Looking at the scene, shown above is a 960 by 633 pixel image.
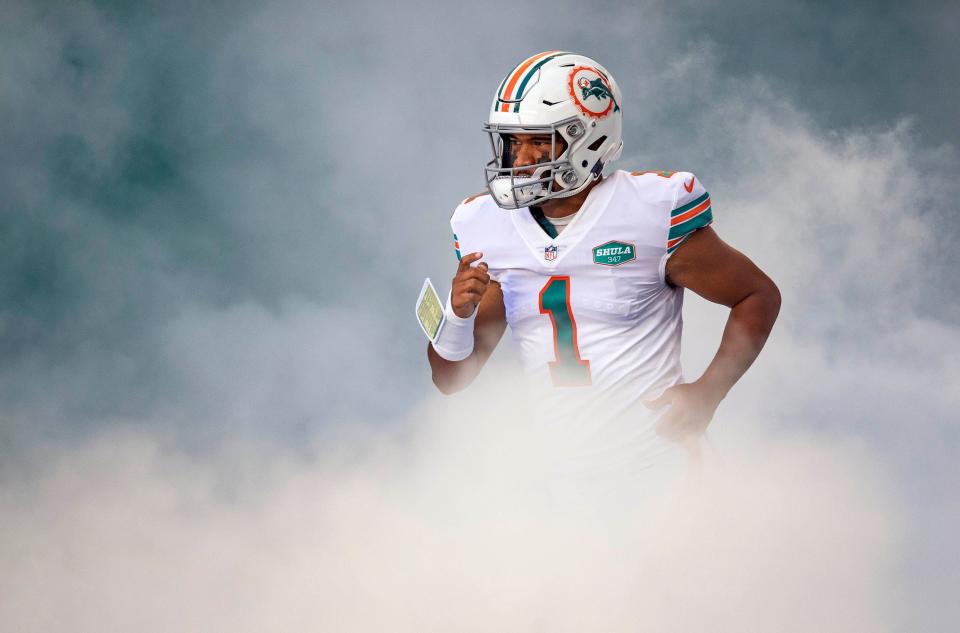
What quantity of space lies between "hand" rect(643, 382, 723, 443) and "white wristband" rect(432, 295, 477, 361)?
0.74m

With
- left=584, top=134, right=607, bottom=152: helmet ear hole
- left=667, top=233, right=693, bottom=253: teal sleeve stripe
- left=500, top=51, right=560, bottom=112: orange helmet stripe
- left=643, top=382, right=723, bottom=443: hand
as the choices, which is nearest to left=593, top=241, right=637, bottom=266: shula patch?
left=667, top=233, right=693, bottom=253: teal sleeve stripe

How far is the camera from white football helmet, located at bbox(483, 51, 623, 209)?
14.0 feet

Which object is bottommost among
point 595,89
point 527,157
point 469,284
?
point 469,284

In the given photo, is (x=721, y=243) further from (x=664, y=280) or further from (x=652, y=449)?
(x=652, y=449)

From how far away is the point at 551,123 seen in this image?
4270mm

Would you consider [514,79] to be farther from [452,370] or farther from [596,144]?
[452,370]

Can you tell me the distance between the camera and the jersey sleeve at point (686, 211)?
4312mm

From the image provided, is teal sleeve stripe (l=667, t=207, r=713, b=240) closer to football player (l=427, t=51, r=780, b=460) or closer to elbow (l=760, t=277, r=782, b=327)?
football player (l=427, t=51, r=780, b=460)

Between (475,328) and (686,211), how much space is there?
0.99 m

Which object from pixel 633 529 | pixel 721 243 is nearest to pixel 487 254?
pixel 721 243

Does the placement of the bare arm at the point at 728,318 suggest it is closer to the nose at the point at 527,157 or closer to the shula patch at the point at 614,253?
the shula patch at the point at 614,253

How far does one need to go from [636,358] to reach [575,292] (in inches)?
13.4

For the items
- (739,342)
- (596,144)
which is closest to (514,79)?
(596,144)

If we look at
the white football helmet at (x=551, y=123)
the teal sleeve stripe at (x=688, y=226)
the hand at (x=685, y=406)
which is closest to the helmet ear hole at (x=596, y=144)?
the white football helmet at (x=551, y=123)
